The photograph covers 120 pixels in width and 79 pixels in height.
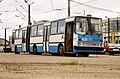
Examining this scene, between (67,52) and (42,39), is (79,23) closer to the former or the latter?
(67,52)

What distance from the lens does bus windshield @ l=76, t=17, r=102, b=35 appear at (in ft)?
93.8

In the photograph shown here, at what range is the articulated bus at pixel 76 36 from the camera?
28.3 meters

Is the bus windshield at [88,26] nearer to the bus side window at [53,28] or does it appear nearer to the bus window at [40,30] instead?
the bus side window at [53,28]

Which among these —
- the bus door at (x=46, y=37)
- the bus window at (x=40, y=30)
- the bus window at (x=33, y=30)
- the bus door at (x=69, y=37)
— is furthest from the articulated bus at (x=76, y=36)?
the bus window at (x=33, y=30)

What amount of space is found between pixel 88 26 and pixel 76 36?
1276 mm

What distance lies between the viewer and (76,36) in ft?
92.9

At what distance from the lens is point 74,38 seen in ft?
93.6

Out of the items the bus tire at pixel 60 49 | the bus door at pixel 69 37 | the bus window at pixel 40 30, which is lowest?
the bus tire at pixel 60 49

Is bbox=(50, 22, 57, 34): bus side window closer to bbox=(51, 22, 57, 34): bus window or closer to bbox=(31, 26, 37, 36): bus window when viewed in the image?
bbox=(51, 22, 57, 34): bus window

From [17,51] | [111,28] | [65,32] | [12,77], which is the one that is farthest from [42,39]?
[111,28]

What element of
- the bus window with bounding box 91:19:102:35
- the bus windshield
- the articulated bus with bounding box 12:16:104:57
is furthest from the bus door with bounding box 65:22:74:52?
the bus window with bounding box 91:19:102:35

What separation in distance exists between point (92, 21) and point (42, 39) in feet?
24.4

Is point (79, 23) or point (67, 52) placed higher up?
point (79, 23)

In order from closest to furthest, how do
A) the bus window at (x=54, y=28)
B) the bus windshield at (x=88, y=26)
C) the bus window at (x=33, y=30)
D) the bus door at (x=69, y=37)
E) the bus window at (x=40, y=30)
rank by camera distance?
the bus windshield at (x=88, y=26), the bus door at (x=69, y=37), the bus window at (x=54, y=28), the bus window at (x=40, y=30), the bus window at (x=33, y=30)
